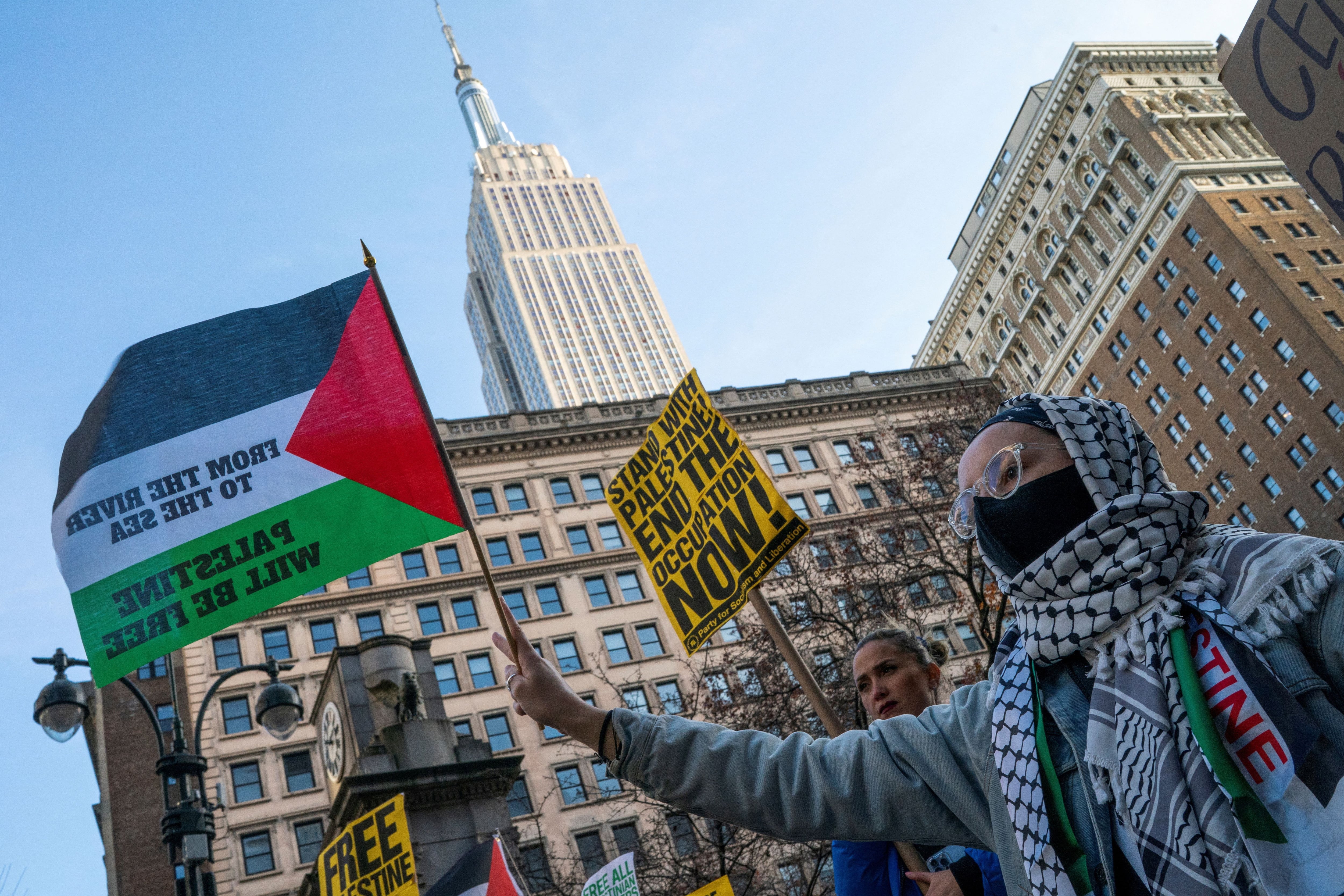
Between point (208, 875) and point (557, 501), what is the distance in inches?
1610

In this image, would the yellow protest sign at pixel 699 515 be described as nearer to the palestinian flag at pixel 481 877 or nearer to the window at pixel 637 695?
the palestinian flag at pixel 481 877

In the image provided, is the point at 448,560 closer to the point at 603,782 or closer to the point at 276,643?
the point at 276,643

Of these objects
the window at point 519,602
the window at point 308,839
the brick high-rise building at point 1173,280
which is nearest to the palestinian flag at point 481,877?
the window at point 308,839

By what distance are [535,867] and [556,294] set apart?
387 ft

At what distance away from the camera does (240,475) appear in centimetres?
604

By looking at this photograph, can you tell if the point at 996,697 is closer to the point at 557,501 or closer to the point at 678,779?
the point at 678,779

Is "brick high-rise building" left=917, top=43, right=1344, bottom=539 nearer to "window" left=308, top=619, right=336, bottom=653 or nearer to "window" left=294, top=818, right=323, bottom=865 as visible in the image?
"window" left=308, top=619, right=336, bottom=653

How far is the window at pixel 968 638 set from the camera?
47000 millimetres

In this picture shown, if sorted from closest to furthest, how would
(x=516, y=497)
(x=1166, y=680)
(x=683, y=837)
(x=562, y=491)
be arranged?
(x=1166, y=680), (x=683, y=837), (x=516, y=497), (x=562, y=491)

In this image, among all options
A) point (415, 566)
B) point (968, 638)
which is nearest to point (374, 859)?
point (415, 566)

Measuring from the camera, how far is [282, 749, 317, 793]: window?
39.6m

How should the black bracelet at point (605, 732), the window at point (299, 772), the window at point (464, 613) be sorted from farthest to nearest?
the window at point (464, 613)
the window at point (299, 772)
the black bracelet at point (605, 732)

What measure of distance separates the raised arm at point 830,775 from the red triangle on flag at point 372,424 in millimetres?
3333

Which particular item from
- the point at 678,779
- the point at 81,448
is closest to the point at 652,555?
the point at 81,448
